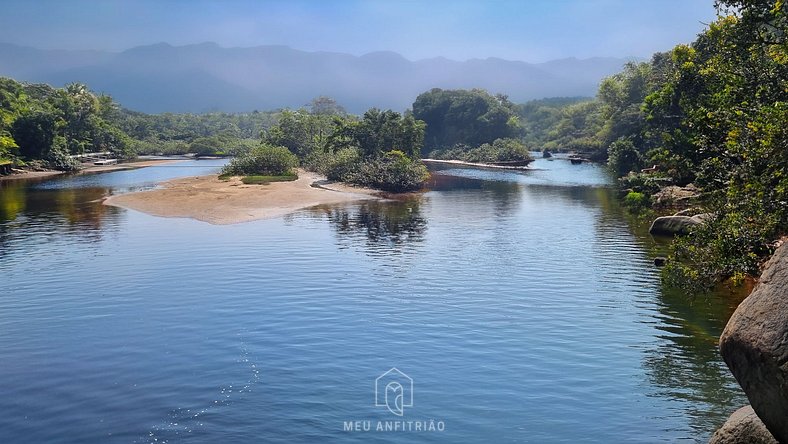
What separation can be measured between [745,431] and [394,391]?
8.10 m

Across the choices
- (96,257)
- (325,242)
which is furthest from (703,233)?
(96,257)

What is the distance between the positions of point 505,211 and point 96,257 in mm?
31365

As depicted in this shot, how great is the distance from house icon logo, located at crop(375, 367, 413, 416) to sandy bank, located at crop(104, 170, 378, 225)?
29719 millimetres

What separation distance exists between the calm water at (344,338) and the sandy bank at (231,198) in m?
8.11

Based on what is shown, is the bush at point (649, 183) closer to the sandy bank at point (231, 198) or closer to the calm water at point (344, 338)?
the calm water at point (344, 338)

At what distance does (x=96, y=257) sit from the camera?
3331 centimetres

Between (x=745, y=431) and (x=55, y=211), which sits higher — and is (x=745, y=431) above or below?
below

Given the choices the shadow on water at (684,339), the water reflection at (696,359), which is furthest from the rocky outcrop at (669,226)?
the water reflection at (696,359)

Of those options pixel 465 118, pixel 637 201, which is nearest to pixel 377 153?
pixel 637 201

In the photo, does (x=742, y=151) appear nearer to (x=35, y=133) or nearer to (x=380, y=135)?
(x=380, y=135)

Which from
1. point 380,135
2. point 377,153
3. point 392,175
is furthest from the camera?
point 380,135

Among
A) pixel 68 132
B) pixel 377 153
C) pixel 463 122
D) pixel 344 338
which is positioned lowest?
pixel 344 338

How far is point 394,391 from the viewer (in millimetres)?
16703

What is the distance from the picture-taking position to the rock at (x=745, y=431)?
1091 cm
